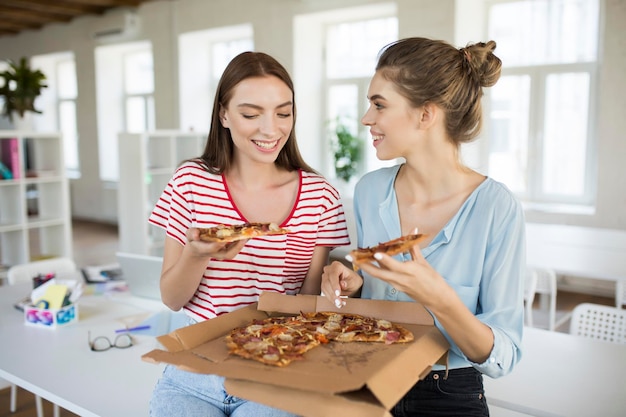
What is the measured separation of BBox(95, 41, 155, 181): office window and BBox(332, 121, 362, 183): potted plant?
3.91m

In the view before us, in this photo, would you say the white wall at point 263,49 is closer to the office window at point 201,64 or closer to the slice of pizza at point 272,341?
the office window at point 201,64

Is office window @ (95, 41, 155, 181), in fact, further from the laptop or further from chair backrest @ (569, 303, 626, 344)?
chair backrest @ (569, 303, 626, 344)

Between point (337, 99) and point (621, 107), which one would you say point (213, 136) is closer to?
point (621, 107)

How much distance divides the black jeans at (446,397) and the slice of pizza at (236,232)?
56cm

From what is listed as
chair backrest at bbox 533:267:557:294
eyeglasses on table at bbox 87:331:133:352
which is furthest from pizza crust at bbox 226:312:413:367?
chair backrest at bbox 533:267:557:294

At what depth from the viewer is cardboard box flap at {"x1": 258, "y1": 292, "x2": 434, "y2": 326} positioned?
143 centimetres

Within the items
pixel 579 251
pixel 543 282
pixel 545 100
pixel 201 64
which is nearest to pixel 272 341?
pixel 579 251

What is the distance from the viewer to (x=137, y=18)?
29.3 ft

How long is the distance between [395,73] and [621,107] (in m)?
4.43

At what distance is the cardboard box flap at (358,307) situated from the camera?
1428 mm

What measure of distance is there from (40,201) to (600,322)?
17.7 ft

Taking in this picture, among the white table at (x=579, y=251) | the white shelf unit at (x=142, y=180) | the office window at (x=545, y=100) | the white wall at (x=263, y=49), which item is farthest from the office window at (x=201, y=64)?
the white table at (x=579, y=251)

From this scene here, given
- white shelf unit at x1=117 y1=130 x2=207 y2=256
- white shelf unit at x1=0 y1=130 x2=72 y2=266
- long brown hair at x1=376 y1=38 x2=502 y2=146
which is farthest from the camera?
white shelf unit at x1=117 y1=130 x2=207 y2=256

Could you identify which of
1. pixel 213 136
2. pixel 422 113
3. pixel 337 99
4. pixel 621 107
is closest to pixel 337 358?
pixel 422 113
